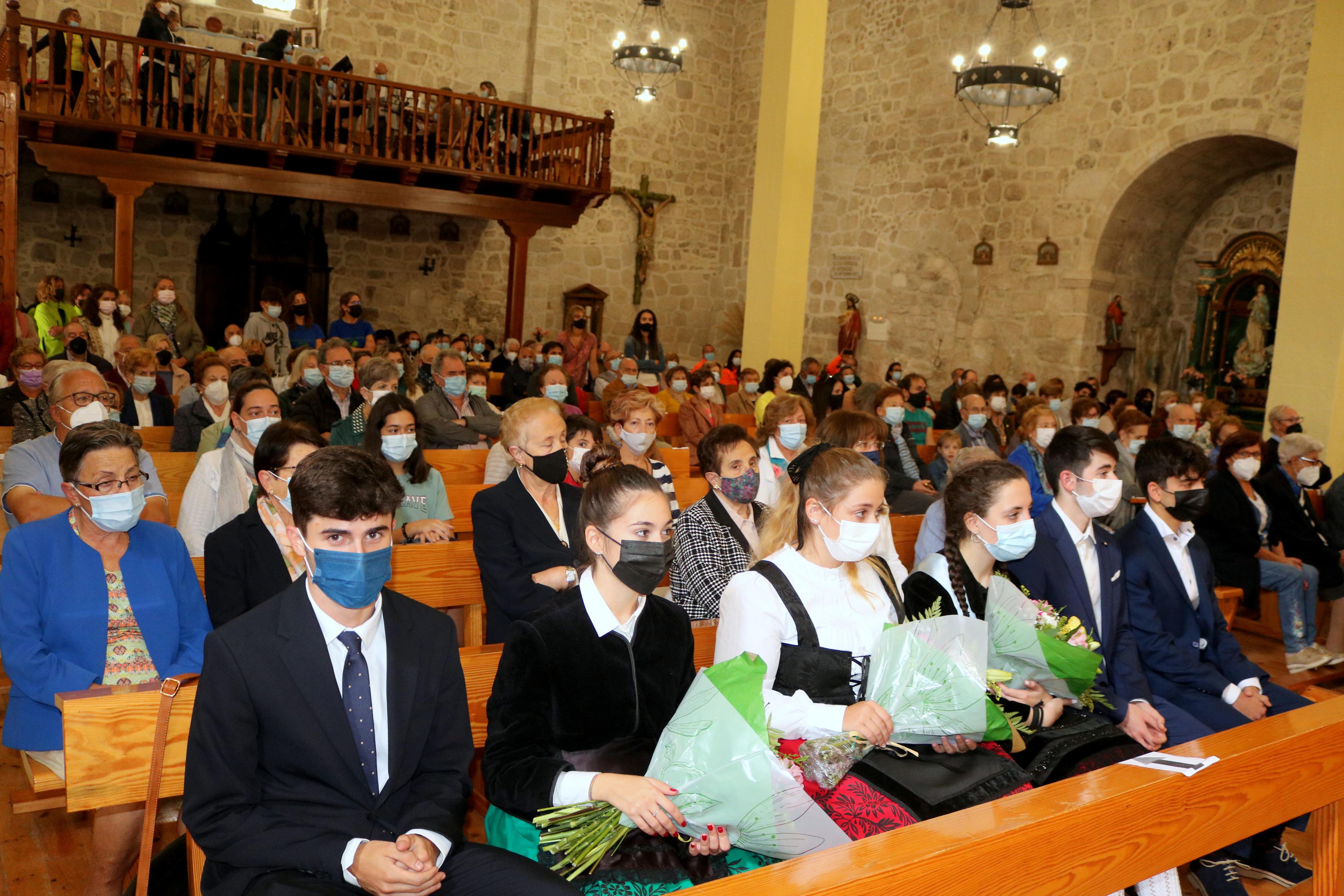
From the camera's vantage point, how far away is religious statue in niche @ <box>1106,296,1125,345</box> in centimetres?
1252

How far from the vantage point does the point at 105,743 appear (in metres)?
2.06

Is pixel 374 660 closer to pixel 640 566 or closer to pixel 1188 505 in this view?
pixel 640 566

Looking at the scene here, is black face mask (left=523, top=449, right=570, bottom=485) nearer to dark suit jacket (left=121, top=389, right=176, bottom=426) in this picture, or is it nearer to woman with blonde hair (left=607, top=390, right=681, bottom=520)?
woman with blonde hair (left=607, top=390, right=681, bottom=520)

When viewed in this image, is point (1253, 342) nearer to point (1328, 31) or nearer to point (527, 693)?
point (1328, 31)

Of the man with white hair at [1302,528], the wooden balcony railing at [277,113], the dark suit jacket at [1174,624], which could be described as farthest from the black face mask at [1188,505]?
the wooden balcony railing at [277,113]

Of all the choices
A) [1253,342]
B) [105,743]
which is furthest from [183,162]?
[1253,342]

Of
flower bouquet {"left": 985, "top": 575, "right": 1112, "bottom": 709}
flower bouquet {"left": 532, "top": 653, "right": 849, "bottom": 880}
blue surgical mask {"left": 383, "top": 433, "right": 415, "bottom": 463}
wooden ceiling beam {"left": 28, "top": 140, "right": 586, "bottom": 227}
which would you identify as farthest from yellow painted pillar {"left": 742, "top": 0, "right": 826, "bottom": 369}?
flower bouquet {"left": 532, "top": 653, "right": 849, "bottom": 880}

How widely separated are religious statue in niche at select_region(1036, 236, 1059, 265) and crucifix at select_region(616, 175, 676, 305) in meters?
6.48

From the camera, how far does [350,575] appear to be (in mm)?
1895

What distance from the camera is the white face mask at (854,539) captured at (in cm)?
248

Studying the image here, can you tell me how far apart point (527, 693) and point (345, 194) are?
10.2m

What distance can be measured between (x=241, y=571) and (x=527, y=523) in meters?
0.89

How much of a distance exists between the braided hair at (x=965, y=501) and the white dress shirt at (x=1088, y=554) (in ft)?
1.66

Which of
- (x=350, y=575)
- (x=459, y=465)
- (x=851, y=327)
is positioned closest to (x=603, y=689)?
(x=350, y=575)
